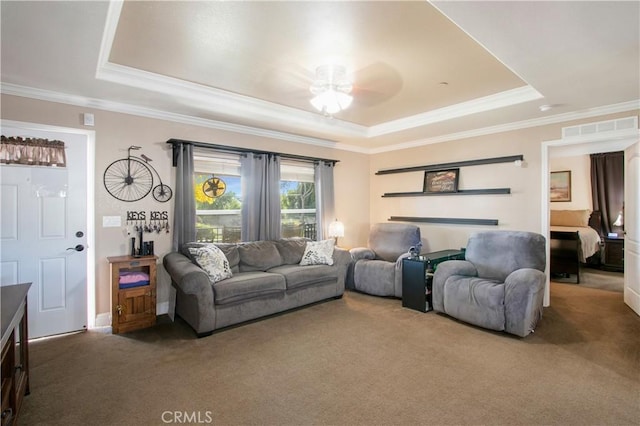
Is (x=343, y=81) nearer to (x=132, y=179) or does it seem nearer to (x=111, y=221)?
(x=132, y=179)

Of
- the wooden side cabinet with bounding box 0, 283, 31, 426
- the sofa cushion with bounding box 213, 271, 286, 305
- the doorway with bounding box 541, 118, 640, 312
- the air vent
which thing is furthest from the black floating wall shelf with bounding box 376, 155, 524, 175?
the wooden side cabinet with bounding box 0, 283, 31, 426

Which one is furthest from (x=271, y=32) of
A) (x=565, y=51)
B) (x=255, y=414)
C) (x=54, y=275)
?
(x=54, y=275)

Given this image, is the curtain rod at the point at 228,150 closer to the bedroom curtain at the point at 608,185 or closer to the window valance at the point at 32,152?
the window valance at the point at 32,152

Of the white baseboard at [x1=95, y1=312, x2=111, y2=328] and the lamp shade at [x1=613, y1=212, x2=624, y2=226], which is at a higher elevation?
the lamp shade at [x1=613, y1=212, x2=624, y2=226]

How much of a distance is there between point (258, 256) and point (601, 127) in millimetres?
4464

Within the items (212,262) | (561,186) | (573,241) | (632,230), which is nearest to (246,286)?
(212,262)

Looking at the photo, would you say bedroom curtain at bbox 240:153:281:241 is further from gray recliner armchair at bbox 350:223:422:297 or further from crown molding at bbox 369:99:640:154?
crown molding at bbox 369:99:640:154

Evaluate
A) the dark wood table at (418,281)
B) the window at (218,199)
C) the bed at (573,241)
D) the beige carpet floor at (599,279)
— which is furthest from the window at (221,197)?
the beige carpet floor at (599,279)

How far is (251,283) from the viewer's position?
11.9 feet

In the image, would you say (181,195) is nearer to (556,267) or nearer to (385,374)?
(385,374)

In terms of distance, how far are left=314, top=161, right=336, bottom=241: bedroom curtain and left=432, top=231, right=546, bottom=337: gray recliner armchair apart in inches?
83.2

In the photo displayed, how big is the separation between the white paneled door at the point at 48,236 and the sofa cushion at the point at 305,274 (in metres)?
2.17

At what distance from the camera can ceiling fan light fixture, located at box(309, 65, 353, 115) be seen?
3.04 m

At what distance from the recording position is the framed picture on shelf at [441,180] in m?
5.12
